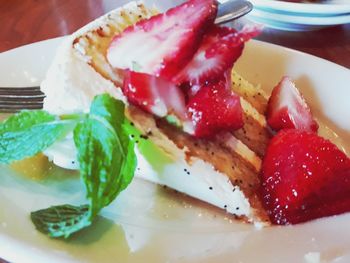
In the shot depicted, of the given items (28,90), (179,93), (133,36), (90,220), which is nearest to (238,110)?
(179,93)

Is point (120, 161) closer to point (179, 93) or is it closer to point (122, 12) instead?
point (179, 93)

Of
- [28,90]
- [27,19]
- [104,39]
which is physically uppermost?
[104,39]

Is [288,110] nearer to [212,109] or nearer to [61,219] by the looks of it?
[212,109]

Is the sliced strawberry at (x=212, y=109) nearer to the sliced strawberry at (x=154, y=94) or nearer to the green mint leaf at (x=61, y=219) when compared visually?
the sliced strawberry at (x=154, y=94)

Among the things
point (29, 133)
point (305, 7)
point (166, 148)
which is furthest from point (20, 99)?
point (305, 7)

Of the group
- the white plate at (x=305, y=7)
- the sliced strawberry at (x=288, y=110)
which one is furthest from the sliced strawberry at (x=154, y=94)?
the white plate at (x=305, y=7)

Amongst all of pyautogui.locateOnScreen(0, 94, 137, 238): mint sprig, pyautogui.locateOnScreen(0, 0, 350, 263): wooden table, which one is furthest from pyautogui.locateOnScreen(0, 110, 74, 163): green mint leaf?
pyautogui.locateOnScreen(0, 0, 350, 263): wooden table
